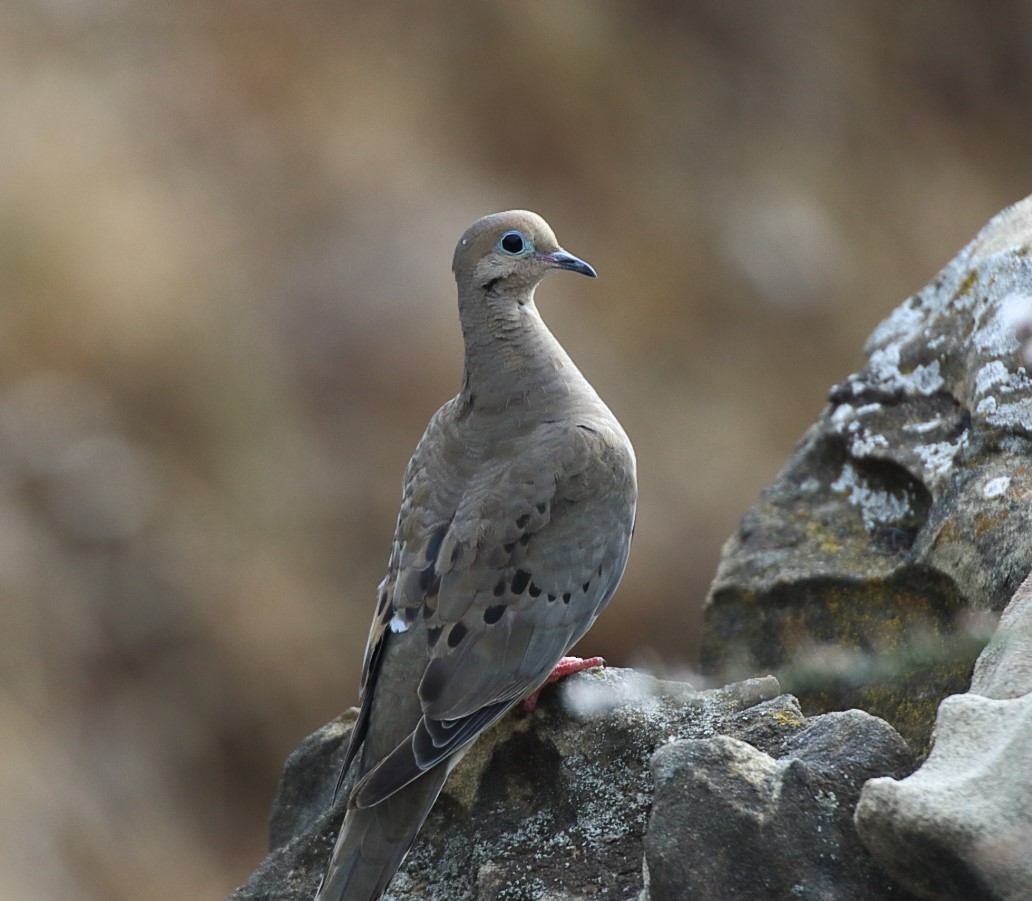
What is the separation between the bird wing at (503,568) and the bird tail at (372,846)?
Answer: 0.46 feet

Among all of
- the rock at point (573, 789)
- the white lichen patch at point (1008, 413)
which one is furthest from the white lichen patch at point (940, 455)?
the rock at point (573, 789)

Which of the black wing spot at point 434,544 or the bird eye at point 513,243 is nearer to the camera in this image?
the black wing spot at point 434,544

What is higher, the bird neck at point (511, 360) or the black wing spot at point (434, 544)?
the bird neck at point (511, 360)

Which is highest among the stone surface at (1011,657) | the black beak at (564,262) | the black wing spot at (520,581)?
the black beak at (564,262)

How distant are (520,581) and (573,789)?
69cm

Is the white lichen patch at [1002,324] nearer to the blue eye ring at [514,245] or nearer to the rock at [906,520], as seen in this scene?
the rock at [906,520]

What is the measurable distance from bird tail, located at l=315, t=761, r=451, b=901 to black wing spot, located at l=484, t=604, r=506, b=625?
0.50 metres

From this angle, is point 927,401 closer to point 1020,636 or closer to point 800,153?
point 1020,636

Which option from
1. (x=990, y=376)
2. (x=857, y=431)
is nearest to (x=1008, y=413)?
(x=990, y=376)

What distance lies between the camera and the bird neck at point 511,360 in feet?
13.4

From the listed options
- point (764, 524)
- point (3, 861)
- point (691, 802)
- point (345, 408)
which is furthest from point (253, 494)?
point (691, 802)

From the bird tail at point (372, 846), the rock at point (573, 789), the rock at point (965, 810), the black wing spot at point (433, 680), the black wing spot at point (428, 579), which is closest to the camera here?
the rock at point (965, 810)

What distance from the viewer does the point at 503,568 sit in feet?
12.2

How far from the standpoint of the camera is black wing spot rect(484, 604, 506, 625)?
3615 millimetres
